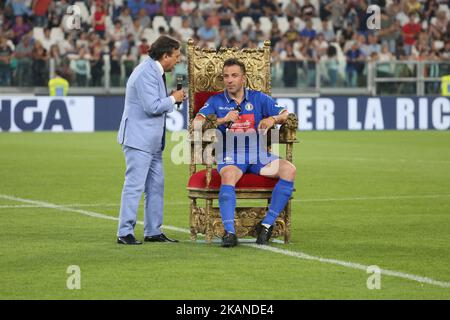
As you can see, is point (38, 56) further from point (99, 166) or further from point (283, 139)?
point (283, 139)

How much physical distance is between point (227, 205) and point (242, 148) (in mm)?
723

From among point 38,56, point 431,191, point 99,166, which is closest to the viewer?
point 431,191

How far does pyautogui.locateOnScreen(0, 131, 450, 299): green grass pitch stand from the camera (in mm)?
8727

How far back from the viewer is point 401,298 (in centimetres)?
827

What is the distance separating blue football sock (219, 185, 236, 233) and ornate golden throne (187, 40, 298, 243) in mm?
210

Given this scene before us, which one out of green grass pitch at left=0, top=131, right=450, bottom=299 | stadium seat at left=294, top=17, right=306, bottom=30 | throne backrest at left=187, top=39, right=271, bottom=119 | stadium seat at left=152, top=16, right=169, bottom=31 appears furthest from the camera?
stadium seat at left=294, top=17, right=306, bottom=30

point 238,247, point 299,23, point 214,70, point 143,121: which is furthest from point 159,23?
point 238,247

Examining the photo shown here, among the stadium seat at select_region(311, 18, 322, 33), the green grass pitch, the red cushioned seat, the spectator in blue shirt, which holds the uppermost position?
the stadium seat at select_region(311, 18, 322, 33)

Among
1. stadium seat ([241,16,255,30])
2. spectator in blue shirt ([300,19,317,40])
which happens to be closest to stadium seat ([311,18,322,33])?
spectator in blue shirt ([300,19,317,40])

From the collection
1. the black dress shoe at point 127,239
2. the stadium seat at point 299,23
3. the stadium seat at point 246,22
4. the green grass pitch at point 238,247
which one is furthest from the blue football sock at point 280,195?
the stadium seat at point 299,23

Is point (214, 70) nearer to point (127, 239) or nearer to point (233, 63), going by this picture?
point (233, 63)

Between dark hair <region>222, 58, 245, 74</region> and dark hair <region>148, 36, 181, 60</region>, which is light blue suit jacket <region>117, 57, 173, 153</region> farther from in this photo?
dark hair <region>222, 58, 245, 74</region>
